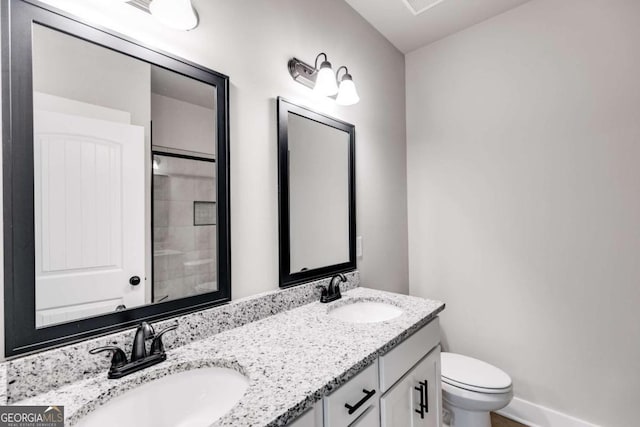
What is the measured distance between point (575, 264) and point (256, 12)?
2.10 meters

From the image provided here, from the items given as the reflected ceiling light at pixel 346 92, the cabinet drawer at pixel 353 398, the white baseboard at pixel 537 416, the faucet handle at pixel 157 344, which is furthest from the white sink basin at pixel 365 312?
the white baseboard at pixel 537 416

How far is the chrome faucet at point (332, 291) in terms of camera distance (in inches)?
56.4

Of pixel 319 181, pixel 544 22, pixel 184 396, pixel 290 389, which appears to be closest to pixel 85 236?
pixel 184 396

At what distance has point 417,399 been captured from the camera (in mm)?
1181

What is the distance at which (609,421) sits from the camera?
154cm

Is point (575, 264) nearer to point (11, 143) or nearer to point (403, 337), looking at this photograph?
point (403, 337)

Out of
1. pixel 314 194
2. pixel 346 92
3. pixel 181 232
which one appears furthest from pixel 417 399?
pixel 346 92

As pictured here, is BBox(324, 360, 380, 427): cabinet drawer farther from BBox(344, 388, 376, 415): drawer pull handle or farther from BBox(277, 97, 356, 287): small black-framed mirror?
BBox(277, 97, 356, 287): small black-framed mirror

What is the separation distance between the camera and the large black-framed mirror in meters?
0.71

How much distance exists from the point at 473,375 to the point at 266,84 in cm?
182

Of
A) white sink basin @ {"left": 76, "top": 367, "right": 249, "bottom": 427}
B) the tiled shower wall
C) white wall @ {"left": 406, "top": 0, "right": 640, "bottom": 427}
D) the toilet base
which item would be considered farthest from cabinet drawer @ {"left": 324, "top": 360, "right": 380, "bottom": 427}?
white wall @ {"left": 406, "top": 0, "right": 640, "bottom": 427}

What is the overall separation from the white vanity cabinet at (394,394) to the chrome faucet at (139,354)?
0.45 meters

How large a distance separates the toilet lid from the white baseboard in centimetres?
44

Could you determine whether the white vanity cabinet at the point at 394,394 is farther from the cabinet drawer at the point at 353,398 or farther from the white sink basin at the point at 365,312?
the white sink basin at the point at 365,312
